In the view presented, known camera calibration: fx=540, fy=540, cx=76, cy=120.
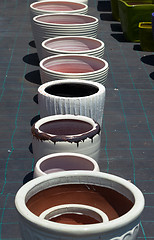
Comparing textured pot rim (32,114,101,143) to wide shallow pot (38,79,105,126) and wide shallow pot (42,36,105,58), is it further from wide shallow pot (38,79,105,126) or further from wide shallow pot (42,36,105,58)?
wide shallow pot (42,36,105,58)

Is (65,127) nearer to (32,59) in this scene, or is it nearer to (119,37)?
(32,59)

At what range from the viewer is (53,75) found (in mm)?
10453

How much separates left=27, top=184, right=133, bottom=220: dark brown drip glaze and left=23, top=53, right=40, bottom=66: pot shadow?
8.90 m

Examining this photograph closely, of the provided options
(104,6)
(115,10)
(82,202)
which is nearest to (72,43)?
(115,10)

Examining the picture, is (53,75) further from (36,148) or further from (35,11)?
(35,11)

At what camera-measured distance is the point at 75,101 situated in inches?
353

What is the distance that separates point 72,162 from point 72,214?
Answer: 1.62 metres

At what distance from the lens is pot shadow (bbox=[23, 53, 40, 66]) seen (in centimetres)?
1468

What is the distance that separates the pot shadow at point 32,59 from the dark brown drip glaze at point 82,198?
29.2 ft

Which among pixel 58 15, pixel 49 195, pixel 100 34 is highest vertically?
pixel 49 195

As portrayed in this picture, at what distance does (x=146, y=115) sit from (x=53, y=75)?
2.34 m

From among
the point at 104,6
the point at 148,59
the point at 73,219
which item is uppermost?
the point at 73,219

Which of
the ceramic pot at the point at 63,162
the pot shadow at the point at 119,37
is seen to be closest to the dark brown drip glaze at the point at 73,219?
the ceramic pot at the point at 63,162

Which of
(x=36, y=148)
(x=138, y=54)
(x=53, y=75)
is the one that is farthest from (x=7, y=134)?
(x=138, y=54)
